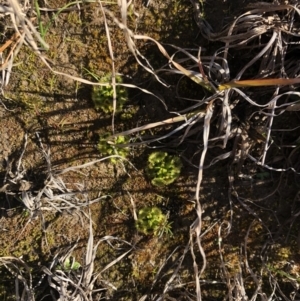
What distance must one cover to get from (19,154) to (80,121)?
0.35 metres

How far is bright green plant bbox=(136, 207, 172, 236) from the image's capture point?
7.48ft

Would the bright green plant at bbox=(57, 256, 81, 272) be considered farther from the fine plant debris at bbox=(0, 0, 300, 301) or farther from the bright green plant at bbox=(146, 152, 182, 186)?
the bright green plant at bbox=(146, 152, 182, 186)

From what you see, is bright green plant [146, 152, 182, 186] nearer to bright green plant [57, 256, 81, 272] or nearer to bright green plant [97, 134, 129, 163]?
bright green plant [97, 134, 129, 163]

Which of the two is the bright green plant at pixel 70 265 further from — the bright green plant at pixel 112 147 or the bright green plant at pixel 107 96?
the bright green plant at pixel 107 96

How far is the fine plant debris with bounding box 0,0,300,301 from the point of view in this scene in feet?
7.22

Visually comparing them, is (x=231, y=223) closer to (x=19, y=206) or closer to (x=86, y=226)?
(x=86, y=226)

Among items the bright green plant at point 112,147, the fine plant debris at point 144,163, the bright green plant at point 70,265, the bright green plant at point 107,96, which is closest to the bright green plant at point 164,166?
the fine plant debris at point 144,163

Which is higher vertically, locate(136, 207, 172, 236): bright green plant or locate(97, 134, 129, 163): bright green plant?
locate(97, 134, 129, 163): bright green plant

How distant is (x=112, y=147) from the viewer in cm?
225

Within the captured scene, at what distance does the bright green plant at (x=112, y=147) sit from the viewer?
224 cm

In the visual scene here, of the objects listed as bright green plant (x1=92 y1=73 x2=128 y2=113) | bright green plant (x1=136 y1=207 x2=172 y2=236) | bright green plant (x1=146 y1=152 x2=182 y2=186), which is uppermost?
bright green plant (x1=92 y1=73 x2=128 y2=113)

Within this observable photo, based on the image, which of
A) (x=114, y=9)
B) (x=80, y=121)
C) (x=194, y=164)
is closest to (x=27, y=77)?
(x=80, y=121)

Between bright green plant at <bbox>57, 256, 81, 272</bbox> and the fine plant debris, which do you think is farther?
bright green plant at <bbox>57, 256, 81, 272</bbox>

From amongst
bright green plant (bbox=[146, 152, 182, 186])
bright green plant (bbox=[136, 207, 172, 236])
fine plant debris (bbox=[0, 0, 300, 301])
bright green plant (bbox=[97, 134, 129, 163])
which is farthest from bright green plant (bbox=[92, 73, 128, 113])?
bright green plant (bbox=[136, 207, 172, 236])
